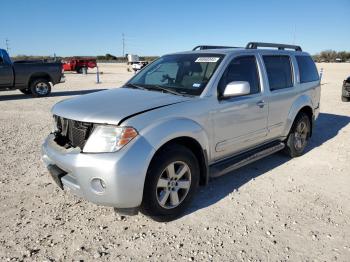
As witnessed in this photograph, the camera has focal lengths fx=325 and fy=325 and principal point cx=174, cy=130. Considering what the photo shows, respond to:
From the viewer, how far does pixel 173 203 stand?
3549mm

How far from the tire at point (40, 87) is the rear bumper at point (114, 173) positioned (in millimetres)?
11797

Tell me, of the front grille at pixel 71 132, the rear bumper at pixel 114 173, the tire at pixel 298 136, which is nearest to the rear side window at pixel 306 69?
the tire at pixel 298 136

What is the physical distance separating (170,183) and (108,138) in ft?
2.81

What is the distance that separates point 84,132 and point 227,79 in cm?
191

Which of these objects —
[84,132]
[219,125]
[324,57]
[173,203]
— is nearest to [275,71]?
[219,125]

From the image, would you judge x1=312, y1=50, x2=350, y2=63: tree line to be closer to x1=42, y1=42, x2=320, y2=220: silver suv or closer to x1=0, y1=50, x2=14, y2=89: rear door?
x1=0, y1=50, x2=14, y2=89: rear door

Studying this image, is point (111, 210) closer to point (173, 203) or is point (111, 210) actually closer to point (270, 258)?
point (173, 203)

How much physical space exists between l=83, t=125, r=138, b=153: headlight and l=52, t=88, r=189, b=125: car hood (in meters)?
0.08

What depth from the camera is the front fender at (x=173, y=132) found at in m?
3.14

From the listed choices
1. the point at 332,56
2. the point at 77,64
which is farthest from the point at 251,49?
the point at 332,56

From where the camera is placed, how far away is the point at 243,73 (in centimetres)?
443

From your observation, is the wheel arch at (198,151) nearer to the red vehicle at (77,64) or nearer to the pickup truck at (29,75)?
the pickup truck at (29,75)

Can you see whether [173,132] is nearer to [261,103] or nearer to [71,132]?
[71,132]

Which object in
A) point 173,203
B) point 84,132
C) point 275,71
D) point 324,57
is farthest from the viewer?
point 324,57
